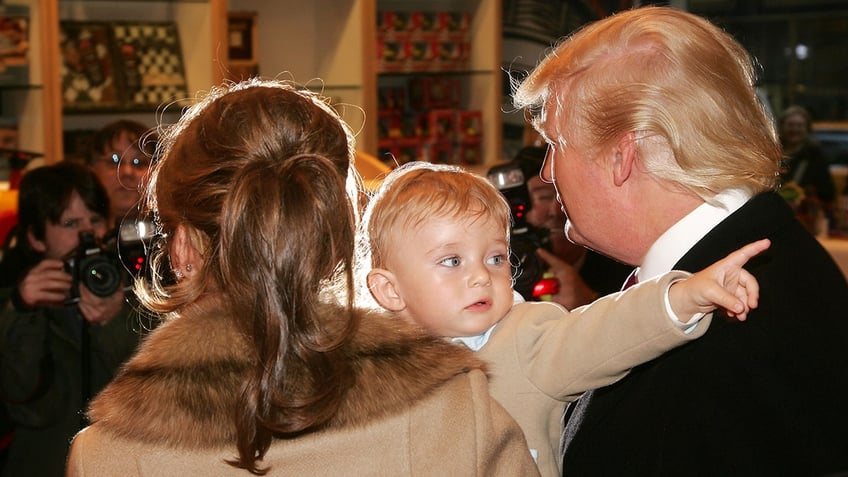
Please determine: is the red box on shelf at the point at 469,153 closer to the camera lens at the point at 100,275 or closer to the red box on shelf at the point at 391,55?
the red box on shelf at the point at 391,55

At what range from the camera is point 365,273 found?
5.21 ft

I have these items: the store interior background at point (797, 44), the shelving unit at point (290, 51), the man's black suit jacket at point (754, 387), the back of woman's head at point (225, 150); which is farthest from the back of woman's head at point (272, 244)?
the store interior background at point (797, 44)

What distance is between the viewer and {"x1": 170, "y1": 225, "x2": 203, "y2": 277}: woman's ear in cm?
121

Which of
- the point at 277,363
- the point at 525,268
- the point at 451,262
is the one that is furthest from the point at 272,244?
the point at 525,268

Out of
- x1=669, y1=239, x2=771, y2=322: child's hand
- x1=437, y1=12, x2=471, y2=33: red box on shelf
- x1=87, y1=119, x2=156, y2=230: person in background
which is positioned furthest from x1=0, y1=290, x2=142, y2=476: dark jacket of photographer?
x1=437, y1=12, x2=471, y2=33: red box on shelf

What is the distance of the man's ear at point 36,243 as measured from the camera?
2.74 meters

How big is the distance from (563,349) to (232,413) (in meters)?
0.48

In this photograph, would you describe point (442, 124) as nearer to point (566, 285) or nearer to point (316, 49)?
point (316, 49)

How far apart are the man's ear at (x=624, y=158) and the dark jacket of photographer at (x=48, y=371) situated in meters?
1.33

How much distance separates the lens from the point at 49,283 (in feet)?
7.96

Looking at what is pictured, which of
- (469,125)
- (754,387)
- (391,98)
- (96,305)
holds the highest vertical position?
(391,98)

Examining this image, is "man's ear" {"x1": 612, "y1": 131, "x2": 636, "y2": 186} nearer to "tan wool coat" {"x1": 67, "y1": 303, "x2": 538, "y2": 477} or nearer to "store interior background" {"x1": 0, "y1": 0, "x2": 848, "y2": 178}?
"tan wool coat" {"x1": 67, "y1": 303, "x2": 538, "y2": 477}

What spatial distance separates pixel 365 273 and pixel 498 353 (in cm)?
25

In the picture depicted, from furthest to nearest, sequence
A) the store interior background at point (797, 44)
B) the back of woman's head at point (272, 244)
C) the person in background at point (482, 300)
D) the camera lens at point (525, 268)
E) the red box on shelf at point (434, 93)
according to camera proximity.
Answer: the store interior background at point (797, 44), the red box on shelf at point (434, 93), the camera lens at point (525, 268), the person in background at point (482, 300), the back of woman's head at point (272, 244)
